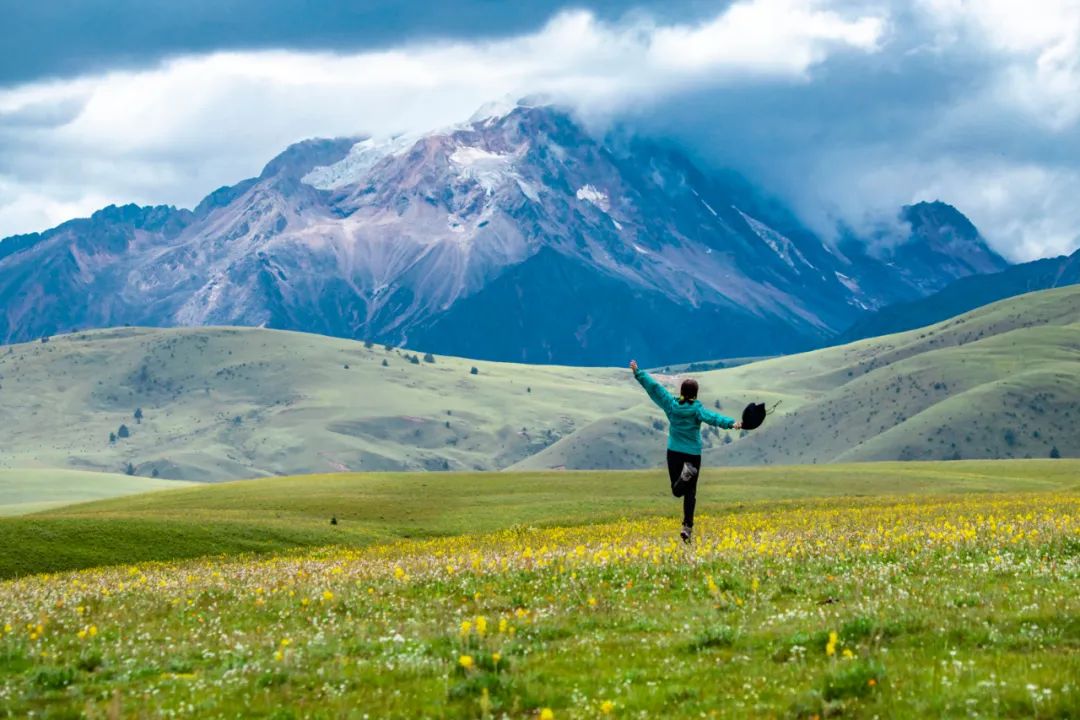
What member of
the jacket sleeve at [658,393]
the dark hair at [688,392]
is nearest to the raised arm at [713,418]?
the dark hair at [688,392]

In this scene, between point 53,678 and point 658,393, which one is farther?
point 658,393

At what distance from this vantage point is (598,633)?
17891 mm

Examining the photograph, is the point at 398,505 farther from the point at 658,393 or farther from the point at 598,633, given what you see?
the point at 598,633

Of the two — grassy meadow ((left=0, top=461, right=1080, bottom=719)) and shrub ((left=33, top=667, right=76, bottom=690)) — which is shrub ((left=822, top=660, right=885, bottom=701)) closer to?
grassy meadow ((left=0, top=461, right=1080, bottom=719))

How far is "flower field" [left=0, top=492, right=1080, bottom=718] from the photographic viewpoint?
13.9m

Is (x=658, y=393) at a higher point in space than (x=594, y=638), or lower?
higher

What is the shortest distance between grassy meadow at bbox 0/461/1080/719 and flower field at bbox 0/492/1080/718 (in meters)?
0.05

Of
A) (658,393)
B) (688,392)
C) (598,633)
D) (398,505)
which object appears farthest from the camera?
(398,505)

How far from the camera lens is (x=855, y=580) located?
2111 cm

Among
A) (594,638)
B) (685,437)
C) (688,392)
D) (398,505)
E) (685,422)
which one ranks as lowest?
(398,505)

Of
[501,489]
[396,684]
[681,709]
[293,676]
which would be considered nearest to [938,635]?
[681,709]

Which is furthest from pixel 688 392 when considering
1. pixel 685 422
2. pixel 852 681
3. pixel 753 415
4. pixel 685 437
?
pixel 852 681

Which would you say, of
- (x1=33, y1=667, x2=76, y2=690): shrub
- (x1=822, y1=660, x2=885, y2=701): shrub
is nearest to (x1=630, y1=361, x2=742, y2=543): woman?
(x1=822, y1=660, x2=885, y2=701): shrub

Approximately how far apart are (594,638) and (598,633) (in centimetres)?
35
